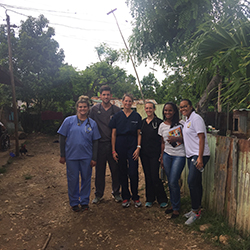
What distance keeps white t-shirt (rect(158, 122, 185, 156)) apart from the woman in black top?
0.17 m

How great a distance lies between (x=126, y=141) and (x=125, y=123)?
1.00 feet

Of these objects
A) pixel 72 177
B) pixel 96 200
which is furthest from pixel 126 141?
pixel 96 200

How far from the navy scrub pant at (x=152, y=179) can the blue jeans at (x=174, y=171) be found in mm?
319

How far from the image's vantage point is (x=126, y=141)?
4.12 meters

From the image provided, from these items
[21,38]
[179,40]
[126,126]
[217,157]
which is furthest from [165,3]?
[21,38]

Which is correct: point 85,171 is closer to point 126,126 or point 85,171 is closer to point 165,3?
point 126,126

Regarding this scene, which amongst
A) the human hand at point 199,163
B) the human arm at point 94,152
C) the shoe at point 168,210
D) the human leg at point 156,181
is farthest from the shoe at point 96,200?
the human hand at point 199,163

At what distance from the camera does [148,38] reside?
11.4m

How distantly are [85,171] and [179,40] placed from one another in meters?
8.65

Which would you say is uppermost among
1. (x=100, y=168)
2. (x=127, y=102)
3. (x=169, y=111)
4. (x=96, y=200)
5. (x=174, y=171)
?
(x=127, y=102)

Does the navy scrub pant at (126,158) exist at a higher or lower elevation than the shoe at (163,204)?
higher

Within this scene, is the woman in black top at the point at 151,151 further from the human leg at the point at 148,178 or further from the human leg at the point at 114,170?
the human leg at the point at 114,170

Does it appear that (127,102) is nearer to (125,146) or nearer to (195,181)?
(125,146)

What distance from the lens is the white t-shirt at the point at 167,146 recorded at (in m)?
3.61
